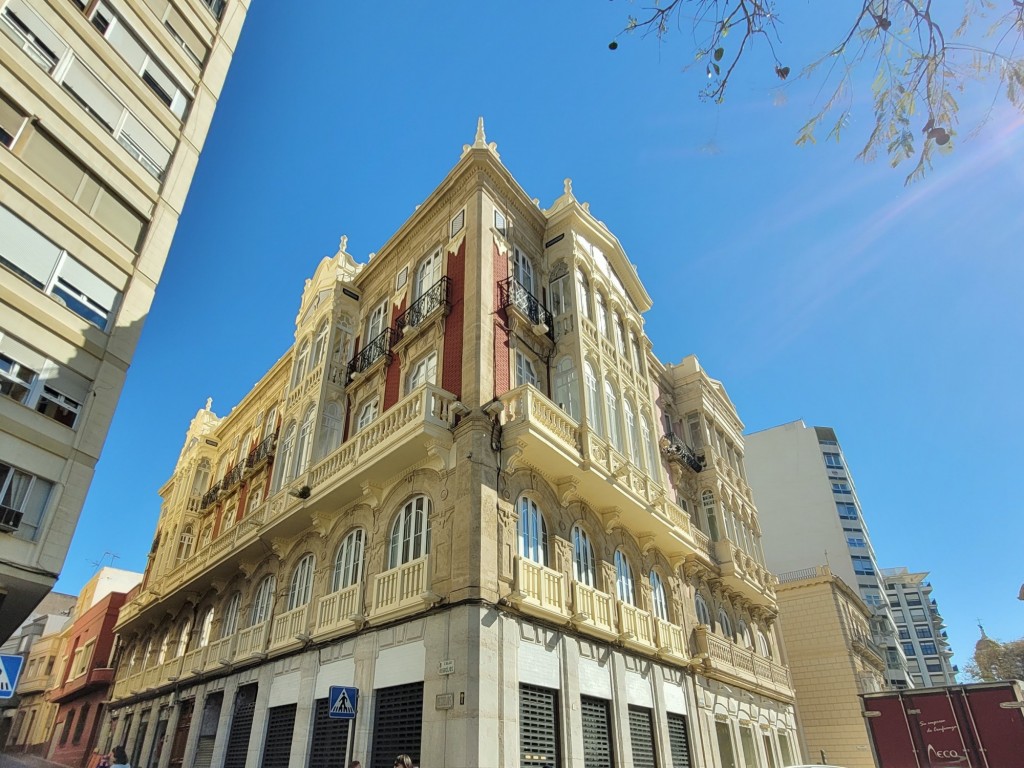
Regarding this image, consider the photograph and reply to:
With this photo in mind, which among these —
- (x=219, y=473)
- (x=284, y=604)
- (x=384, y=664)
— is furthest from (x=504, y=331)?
(x=219, y=473)

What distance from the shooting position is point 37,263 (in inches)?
485

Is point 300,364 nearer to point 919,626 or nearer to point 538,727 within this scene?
point 538,727

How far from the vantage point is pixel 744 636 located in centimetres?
2417

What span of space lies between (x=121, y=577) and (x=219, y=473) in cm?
2224

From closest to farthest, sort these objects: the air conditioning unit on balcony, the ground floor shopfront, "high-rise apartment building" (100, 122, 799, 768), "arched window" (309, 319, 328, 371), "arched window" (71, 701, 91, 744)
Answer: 1. the air conditioning unit on balcony
2. the ground floor shopfront
3. "high-rise apartment building" (100, 122, 799, 768)
4. "arched window" (309, 319, 328, 371)
5. "arched window" (71, 701, 91, 744)

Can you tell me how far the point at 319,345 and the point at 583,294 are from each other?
979 cm

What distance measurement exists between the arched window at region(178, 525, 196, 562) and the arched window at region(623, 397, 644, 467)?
73.7 feet

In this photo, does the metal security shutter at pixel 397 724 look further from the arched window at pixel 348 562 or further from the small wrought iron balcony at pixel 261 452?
the small wrought iron balcony at pixel 261 452

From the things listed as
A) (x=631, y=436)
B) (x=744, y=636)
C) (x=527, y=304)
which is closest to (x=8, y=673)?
(x=527, y=304)

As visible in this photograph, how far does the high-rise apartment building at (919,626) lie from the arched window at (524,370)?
10876 cm

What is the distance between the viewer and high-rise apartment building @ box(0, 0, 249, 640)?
11.6m

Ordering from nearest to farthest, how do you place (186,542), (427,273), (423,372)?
1. (423,372)
2. (427,273)
3. (186,542)

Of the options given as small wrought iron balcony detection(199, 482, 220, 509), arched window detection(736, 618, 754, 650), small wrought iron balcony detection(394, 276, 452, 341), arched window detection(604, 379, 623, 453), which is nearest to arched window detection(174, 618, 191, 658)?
small wrought iron balcony detection(199, 482, 220, 509)

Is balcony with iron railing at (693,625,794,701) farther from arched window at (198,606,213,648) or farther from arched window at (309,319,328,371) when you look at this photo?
arched window at (198,606,213,648)
